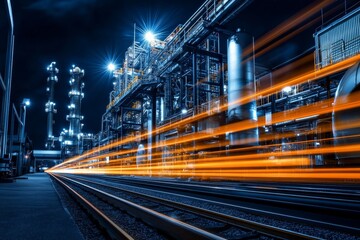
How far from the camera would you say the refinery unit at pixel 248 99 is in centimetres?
1409

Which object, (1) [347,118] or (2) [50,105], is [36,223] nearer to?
(1) [347,118]

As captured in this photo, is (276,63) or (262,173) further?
(276,63)

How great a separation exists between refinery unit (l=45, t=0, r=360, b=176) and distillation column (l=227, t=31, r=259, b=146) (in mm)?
47

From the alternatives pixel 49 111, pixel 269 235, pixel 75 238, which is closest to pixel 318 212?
pixel 269 235

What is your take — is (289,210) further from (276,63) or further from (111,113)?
(111,113)

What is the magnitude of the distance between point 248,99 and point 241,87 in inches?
27.9

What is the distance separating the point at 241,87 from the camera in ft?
51.0

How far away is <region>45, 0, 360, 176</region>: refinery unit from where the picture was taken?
1409cm

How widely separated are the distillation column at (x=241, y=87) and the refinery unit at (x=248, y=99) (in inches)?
1.9

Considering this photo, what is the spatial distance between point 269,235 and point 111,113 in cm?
3972

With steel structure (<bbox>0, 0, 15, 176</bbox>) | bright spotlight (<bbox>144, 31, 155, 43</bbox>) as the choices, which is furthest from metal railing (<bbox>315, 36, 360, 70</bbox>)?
bright spotlight (<bbox>144, 31, 155, 43</bbox>)

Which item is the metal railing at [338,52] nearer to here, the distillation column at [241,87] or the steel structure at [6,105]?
the distillation column at [241,87]

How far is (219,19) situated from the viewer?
59.3 ft

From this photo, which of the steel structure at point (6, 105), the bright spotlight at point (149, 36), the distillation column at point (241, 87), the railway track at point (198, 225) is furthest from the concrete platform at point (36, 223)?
the bright spotlight at point (149, 36)
